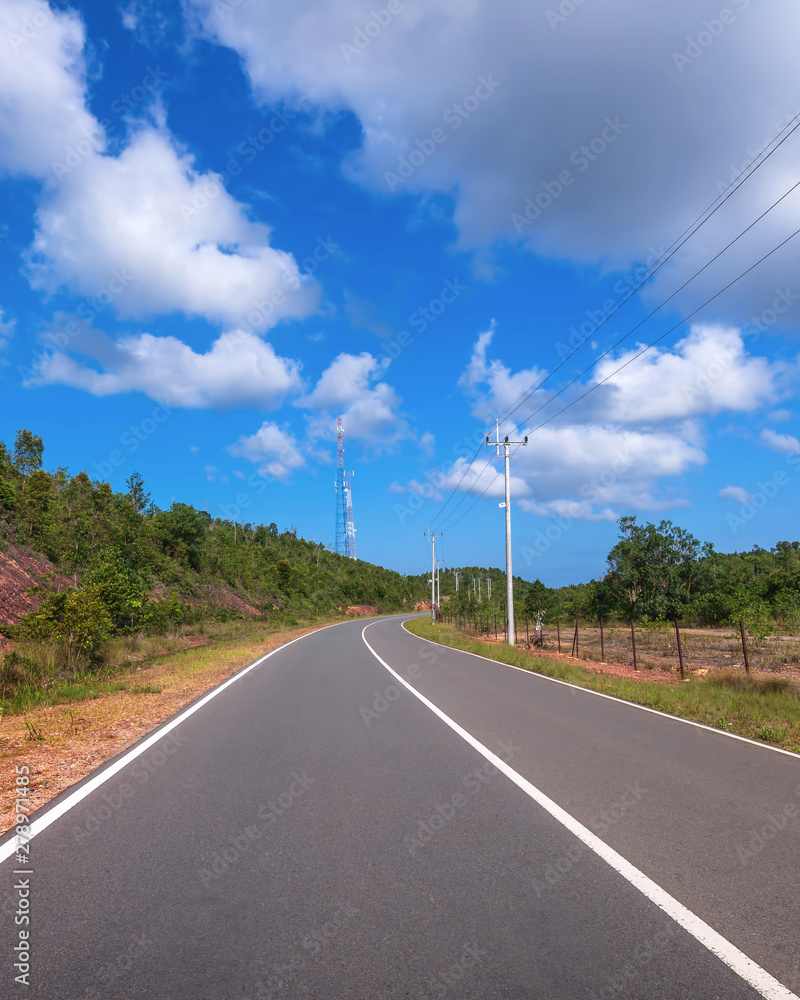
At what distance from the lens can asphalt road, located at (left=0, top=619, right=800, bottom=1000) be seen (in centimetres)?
296

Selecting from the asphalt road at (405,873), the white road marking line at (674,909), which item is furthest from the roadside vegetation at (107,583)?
the white road marking line at (674,909)

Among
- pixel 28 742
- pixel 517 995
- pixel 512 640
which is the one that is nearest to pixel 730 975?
pixel 517 995

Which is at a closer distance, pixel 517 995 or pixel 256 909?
pixel 517 995

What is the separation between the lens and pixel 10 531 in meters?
28.9

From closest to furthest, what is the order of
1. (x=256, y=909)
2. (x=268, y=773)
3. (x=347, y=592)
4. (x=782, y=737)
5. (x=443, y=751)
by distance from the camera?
(x=256, y=909)
(x=268, y=773)
(x=443, y=751)
(x=782, y=737)
(x=347, y=592)

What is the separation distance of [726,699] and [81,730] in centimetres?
1132

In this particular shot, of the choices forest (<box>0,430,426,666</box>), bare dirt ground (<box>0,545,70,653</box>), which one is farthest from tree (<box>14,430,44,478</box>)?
bare dirt ground (<box>0,545,70,653</box>)

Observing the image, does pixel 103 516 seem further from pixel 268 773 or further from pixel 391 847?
pixel 391 847

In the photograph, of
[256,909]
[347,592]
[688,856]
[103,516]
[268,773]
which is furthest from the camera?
[347,592]

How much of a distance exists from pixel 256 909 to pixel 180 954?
534 mm

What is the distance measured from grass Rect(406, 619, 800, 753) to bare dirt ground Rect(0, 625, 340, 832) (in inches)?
339

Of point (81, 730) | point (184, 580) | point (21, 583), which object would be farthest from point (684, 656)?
point (184, 580)

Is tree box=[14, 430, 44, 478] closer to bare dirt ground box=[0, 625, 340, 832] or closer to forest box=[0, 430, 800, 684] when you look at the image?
forest box=[0, 430, 800, 684]

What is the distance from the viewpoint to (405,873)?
4055 mm
